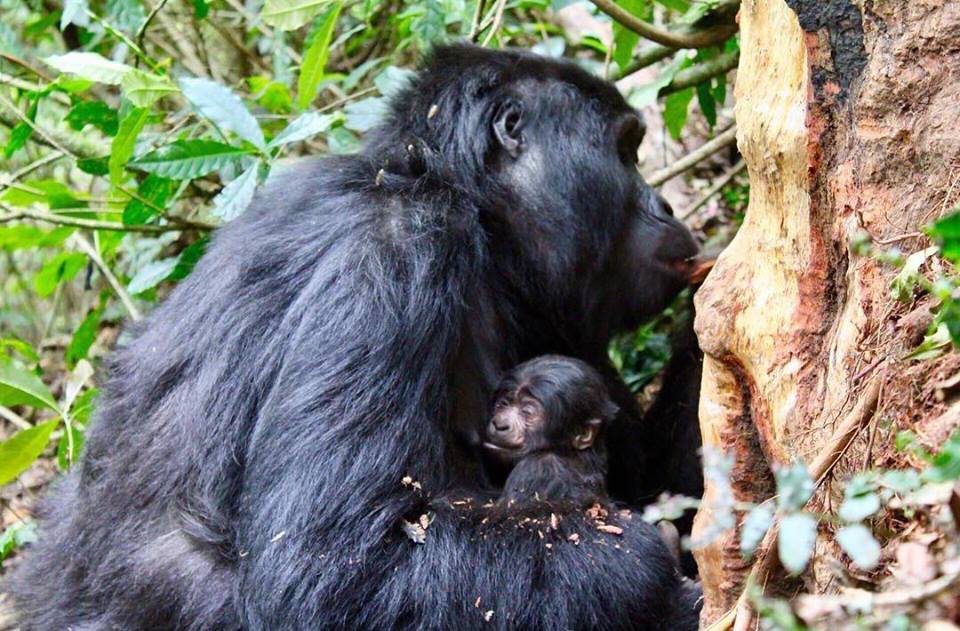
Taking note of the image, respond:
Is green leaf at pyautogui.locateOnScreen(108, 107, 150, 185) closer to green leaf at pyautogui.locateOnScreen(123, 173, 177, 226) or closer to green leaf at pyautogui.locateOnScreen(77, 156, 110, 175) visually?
green leaf at pyautogui.locateOnScreen(123, 173, 177, 226)

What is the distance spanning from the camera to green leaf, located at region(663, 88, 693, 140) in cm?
495

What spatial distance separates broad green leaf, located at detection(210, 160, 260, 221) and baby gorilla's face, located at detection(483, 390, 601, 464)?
1158 millimetres

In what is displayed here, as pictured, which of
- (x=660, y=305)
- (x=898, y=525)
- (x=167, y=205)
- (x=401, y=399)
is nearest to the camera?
(x=898, y=525)

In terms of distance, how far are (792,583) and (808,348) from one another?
512mm

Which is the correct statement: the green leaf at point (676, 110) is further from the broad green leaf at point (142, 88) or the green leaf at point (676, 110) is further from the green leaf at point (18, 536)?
the green leaf at point (18, 536)

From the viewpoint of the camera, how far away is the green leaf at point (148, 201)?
4.58m

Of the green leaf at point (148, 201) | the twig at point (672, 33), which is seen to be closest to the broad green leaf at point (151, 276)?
the green leaf at point (148, 201)

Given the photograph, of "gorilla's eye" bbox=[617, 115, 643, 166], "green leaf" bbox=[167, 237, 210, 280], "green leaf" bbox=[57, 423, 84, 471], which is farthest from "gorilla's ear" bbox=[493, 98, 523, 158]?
"green leaf" bbox=[57, 423, 84, 471]

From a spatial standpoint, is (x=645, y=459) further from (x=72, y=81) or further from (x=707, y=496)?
(x=72, y=81)

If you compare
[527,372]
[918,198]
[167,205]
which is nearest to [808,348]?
[918,198]

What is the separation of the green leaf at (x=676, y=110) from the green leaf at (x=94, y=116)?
7.56 feet

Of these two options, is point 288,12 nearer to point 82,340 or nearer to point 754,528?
point 82,340

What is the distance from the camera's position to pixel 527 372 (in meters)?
3.90

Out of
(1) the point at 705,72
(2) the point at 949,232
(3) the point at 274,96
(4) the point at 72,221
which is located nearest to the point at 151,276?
(4) the point at 72,221
